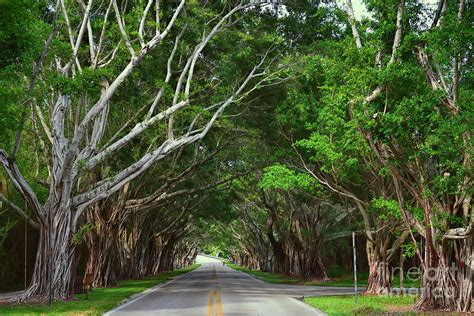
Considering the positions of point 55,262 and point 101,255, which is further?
point 101,255

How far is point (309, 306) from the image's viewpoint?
18859 millimetres

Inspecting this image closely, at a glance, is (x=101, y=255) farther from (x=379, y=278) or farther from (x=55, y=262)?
(x=379, y=278)

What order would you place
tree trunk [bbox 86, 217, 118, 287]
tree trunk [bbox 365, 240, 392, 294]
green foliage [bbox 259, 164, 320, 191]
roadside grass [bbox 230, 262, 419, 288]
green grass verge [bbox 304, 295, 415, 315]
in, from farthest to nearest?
roadside grass [bbox 230, 262, 419, 288] → tree trunk [bbox 86, 217, 118, 287] → tree trunk [bbox 365, 240, 392, 294] → green foliage [bbox 259, 164, 320, 191] → green grass verge [bbox 304, 295, 415, 315]

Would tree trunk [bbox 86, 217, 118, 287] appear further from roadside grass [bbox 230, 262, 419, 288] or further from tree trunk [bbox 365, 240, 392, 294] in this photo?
tree trunk [bbox 365, 240, 392, 294]

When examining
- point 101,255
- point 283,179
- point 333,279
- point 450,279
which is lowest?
point 450,279

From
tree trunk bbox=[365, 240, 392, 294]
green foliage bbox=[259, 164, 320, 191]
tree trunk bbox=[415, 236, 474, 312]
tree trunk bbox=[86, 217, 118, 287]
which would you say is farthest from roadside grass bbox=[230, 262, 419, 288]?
tree trunk bbox=[415, 236, 474, 312]

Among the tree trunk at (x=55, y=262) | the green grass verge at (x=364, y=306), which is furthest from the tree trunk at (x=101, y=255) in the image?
the green grass verge at (x=364, y=306)

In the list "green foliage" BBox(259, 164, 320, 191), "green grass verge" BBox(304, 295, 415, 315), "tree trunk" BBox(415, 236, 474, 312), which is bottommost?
"green grass verge" BBox(304, 295, 415, 315)

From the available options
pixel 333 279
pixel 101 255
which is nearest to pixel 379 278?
pixel 101 255

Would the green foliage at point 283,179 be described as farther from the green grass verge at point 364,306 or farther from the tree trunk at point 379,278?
the tree trunk at point 379,278

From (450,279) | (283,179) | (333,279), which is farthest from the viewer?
(333,279)

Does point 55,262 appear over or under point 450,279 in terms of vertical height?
over

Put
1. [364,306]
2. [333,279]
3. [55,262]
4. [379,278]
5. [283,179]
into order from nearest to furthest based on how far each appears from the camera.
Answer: [364,306] < [55,262] < [283,179] < [379,278] < [333,279]

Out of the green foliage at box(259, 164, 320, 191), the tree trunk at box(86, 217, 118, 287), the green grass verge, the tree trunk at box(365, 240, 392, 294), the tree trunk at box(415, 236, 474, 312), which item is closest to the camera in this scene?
the tree trunk at box(415, 236, 474, 312)
